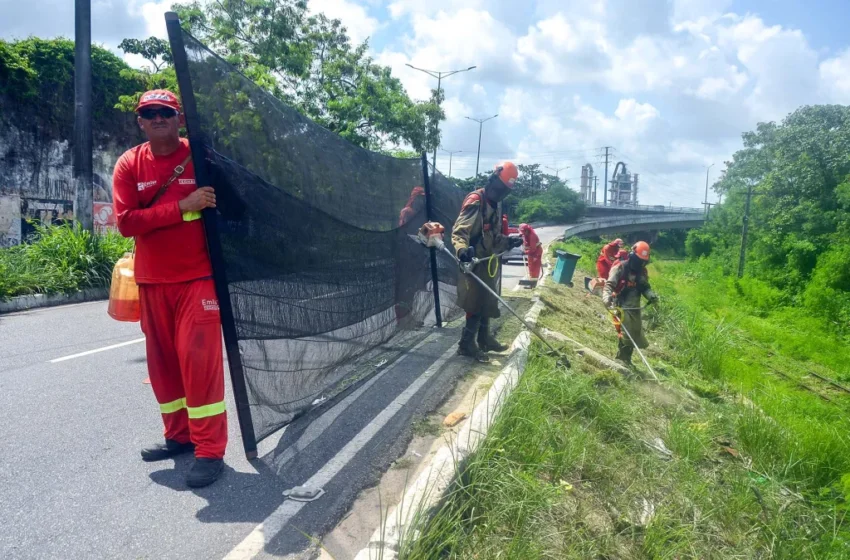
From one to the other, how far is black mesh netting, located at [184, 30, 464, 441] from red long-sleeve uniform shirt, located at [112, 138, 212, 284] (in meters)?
0.15

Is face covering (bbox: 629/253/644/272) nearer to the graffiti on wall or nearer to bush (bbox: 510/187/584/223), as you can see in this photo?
the graffiti on wall

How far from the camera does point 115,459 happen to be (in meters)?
3.80

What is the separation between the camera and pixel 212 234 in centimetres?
341

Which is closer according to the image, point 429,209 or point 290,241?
point 290,241

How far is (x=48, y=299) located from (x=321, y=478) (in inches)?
350

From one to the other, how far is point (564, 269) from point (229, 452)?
1341 cm

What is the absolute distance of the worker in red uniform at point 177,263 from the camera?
339 centimetres

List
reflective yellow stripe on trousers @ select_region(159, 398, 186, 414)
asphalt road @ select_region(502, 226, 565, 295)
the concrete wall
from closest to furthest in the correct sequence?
1. reflective yellow stripe on trousers @ select_region(159, 398, 186, 414)
2. the concrete wall
3. asphalt road @ select_region(502, 226, 565, 295)

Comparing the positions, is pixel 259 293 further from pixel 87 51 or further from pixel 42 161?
pixel 42 161

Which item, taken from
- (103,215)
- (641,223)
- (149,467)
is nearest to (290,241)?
(149,467)

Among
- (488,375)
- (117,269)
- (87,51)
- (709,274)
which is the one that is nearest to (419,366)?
(488,375)

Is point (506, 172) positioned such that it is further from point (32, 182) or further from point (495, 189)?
point (32, 182)

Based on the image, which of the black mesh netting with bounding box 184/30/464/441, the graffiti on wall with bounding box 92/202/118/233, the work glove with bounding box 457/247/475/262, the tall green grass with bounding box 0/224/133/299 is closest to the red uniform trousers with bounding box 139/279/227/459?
the black mesh netting with bounding box 184/30/464/441

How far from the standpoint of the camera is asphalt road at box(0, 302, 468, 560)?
9.61ft
